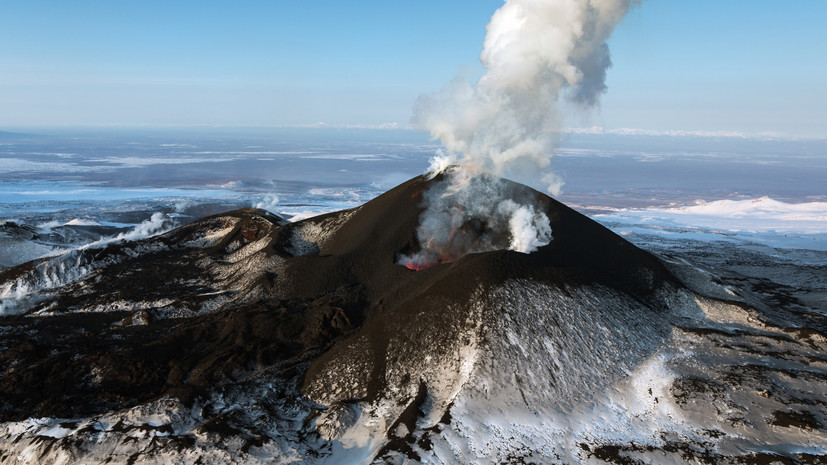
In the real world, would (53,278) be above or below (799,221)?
below

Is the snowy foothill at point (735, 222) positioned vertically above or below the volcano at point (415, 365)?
above

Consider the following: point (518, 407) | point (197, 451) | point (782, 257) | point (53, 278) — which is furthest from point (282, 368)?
point (782, 257)

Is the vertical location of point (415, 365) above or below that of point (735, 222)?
below

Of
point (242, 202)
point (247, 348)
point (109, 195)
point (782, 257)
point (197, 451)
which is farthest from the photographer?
point (109, 195)

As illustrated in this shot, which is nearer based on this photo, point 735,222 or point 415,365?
point 415,365

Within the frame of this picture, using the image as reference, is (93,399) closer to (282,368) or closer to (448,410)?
(282,368)

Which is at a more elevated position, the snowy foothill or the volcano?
the snowy foothill

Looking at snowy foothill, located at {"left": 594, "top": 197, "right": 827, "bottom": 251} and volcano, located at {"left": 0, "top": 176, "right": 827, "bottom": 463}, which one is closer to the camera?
volcano, located at {"left": 0, "top": 176, "right": 827, "bottom": 463}

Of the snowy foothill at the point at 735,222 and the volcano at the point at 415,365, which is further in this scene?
the snowy foothill at the point at 735,222
